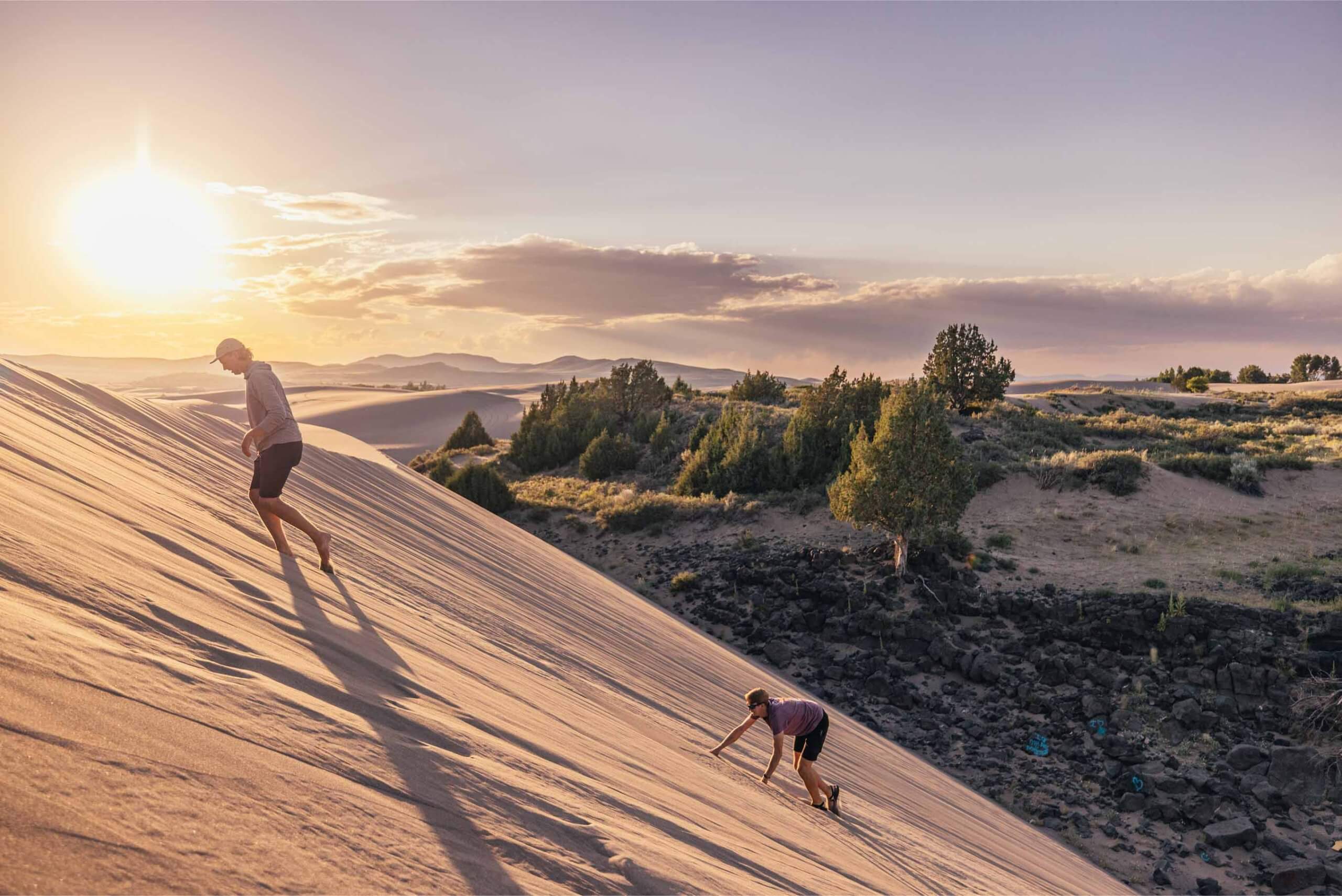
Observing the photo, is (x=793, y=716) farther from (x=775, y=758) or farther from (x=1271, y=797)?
(x=1271, y=797)

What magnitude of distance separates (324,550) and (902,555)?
11982 mm

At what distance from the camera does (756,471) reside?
2250 cm

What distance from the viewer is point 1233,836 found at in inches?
347

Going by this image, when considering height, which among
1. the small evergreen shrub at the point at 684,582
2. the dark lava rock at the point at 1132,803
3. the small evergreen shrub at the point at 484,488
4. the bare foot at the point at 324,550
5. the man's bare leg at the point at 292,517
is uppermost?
the man's bare leg at the point at 292,517

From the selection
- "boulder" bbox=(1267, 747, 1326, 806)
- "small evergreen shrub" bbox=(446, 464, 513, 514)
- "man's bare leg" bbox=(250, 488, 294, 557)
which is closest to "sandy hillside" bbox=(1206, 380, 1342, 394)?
"small evergreen shrub" bbox=(446, 464, 513, 514)

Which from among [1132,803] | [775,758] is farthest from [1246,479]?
[775,758]

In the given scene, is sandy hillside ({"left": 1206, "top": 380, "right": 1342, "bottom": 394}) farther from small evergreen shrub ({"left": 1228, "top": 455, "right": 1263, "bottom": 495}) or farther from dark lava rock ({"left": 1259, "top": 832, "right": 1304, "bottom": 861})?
dark lava rock ({"left": 1259, "top": 832, "right": 1304, "bottom": 861})

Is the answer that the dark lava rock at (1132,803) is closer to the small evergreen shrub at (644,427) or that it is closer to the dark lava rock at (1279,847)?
the dark lava rock at (1279,847)

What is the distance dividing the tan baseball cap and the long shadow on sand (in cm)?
145

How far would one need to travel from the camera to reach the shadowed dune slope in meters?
1.95

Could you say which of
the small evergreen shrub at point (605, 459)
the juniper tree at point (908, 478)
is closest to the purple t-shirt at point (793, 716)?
the juniper tree at point (908, 478)

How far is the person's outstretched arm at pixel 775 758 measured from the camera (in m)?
5.40

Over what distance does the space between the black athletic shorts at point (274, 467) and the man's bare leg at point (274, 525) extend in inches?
1.8

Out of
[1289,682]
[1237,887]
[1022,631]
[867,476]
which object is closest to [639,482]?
[867,476]
